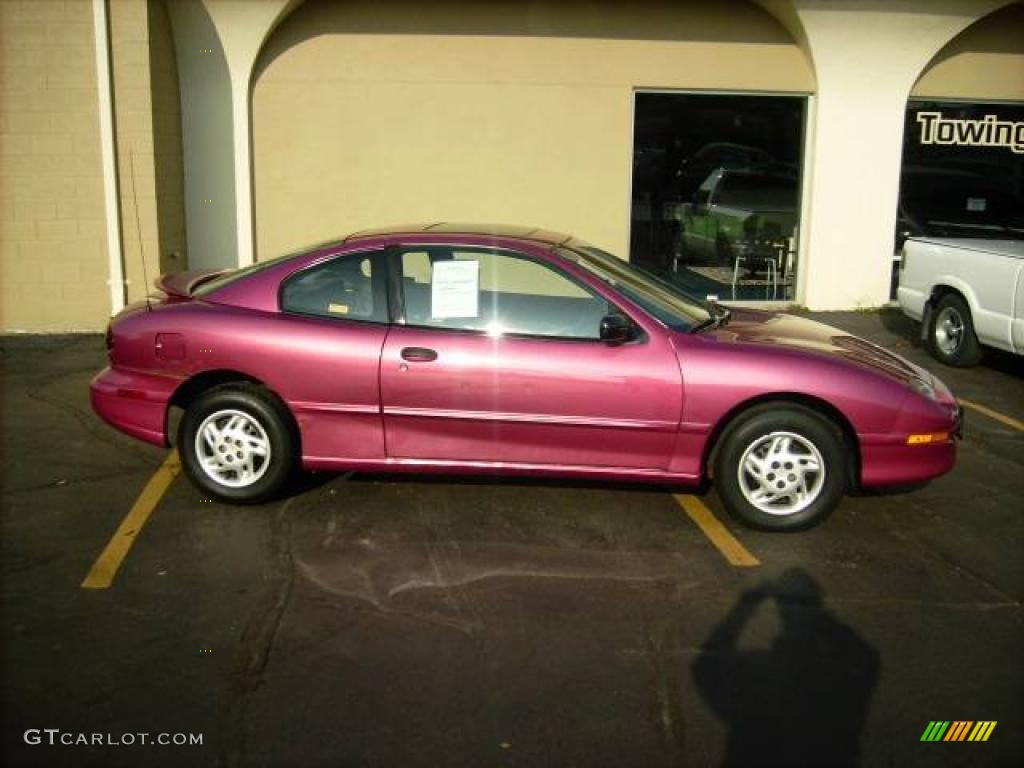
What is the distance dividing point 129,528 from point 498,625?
2.24 metres

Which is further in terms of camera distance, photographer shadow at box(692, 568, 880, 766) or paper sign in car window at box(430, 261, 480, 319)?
paper sign in car window at box(430, 261, 480, 319)

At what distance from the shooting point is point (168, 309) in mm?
5887

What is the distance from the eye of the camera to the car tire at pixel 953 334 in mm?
9602

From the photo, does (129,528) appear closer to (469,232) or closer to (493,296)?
(493,296)

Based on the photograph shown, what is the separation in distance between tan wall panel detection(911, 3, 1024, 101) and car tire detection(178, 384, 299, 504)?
9467mm

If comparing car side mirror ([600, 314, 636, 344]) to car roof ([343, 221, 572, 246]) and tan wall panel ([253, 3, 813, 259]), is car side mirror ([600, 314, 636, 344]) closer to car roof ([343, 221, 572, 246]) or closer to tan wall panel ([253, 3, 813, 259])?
car roof ([343, 221, 572, 246])

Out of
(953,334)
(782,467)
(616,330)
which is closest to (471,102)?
(953,334)

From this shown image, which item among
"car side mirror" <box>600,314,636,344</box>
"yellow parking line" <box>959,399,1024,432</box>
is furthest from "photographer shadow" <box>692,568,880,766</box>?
"yellow parking line" <box>959,399,1024,432</box>

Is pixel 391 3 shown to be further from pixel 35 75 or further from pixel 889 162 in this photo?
pixel 889 162

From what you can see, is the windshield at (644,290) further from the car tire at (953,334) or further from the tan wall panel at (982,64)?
the tan wall panel at (982,64)

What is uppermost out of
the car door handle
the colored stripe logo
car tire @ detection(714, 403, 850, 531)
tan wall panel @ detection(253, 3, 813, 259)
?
tan wall panel @ detection(253, 3, 813, 259)

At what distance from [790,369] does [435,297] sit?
73.8 inches

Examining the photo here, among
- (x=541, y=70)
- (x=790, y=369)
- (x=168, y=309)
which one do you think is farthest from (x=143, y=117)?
(x=790, y=369)

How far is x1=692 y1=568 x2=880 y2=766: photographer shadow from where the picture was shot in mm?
3615
